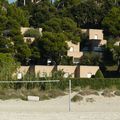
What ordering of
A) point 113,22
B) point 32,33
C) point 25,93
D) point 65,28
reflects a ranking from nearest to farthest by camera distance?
point 25,93
point 32,33
point 65,28
point 113,22

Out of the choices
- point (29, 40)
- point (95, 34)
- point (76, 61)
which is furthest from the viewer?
point (95, 34)

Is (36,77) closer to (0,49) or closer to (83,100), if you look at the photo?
(83,100)

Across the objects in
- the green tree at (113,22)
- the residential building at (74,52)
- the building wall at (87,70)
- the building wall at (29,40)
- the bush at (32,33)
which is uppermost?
the green tree at (113,22)

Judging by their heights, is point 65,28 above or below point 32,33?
above

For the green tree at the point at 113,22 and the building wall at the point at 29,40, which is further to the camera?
the green tree at the point at 113,22

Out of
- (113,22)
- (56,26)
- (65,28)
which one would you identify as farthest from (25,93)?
(113,22)

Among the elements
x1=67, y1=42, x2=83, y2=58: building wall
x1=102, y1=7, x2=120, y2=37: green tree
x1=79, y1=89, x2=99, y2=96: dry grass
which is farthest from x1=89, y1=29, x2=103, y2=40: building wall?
x1=79, y1=89, x2=99, y2=96: dry grass

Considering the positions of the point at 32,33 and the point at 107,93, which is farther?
the point at 32,33

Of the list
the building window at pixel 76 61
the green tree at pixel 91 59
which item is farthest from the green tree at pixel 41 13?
the green tree at pixel 91 59

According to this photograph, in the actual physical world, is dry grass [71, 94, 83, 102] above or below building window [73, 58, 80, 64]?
above

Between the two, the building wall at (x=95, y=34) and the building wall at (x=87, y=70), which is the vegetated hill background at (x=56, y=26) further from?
the building wall at (x=87, y=70)

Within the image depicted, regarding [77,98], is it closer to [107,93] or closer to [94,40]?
[107,93]

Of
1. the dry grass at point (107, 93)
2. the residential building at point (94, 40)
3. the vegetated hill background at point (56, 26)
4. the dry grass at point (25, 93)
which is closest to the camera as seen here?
the dry grass at point (25, 93)

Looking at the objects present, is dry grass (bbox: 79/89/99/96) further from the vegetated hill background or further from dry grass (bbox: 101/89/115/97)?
the vegetated hill background
